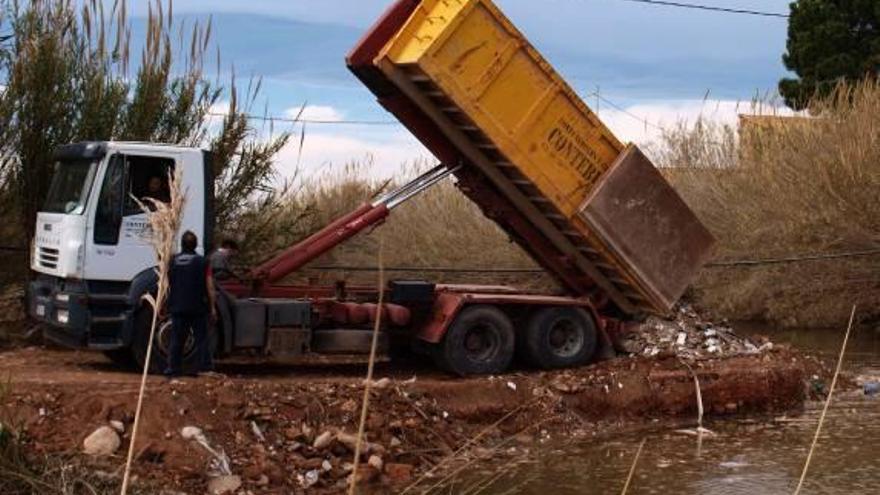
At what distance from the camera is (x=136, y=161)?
423 inches

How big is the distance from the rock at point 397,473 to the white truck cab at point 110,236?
336cm

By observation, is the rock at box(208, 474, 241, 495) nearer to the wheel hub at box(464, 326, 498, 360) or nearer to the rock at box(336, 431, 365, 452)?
the rock at box(336, 431, 365, 452)

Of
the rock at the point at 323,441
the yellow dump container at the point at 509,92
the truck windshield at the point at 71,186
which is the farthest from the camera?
the truck windshield at the point at 71,186

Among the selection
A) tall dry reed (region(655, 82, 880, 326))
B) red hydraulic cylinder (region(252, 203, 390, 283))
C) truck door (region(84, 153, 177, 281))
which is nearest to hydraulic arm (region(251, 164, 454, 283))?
red hydraulic cylinder (region(252, 203, 390, 283))

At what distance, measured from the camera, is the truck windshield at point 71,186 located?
1081cm

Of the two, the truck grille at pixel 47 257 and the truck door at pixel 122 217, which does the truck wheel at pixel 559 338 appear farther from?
the truck grille at pixel 47 257

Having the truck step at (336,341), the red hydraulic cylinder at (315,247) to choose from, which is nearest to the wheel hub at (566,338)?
the truck step at (336,341)

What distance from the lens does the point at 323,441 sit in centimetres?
916

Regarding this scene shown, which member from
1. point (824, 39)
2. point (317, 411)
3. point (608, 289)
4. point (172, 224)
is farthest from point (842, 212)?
point (172, 224)

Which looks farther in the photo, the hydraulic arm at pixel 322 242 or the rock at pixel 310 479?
the hydraulic arm at pixel 322 242

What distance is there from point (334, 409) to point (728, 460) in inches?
148

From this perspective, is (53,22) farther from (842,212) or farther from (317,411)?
(842,212)

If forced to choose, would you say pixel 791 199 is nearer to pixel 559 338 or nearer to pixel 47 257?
pixel 559 338

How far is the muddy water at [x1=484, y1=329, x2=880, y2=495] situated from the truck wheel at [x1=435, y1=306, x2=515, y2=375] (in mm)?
1810
